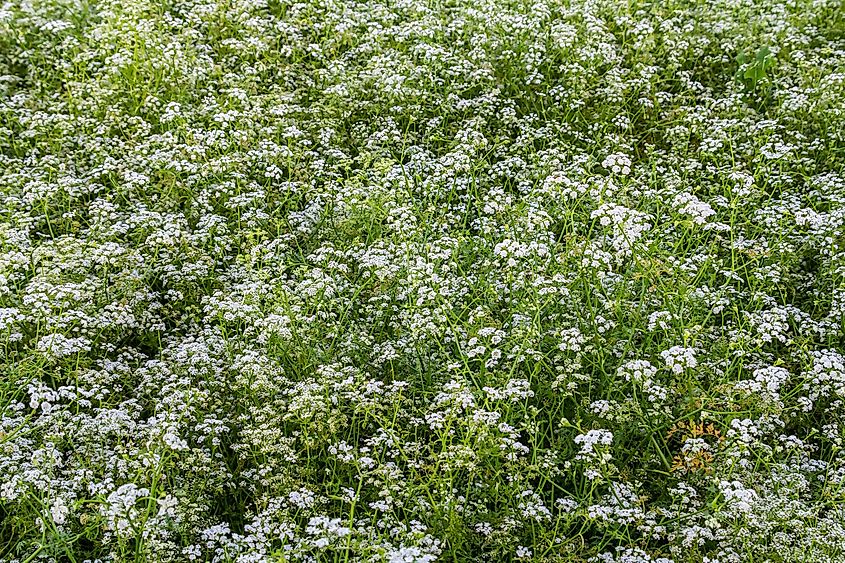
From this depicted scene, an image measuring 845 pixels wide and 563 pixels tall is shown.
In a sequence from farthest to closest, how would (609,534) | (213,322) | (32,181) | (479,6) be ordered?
1. (479,6)
2. (32,181)
3. (213,322)
4. (609,534)

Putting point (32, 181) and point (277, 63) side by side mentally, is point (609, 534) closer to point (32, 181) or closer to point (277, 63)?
point (32, 181)

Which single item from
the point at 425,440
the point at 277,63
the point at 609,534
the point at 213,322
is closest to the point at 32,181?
the point at 213,322

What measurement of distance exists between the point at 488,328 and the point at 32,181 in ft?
10.8

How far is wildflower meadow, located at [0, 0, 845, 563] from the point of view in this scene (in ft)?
12.5

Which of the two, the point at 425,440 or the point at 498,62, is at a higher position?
the point at 498,62

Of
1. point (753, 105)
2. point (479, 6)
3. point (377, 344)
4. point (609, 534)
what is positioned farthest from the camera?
point (479, 6)

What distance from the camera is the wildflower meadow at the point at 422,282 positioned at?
3.80m

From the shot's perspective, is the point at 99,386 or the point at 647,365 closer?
the point at 647,365

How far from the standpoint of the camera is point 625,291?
4680mm

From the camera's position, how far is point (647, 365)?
3.97 meters

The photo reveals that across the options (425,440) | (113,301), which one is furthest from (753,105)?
(113,301)

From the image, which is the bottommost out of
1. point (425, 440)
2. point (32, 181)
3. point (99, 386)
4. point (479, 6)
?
point (425, 440)

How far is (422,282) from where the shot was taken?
15.3 feet

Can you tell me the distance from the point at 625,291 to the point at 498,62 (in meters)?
2.76
